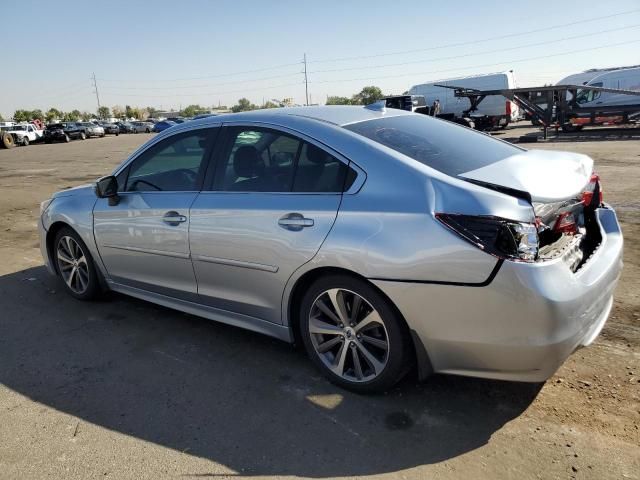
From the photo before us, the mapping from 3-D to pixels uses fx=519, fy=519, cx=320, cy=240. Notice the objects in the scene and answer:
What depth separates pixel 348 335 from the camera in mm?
2986

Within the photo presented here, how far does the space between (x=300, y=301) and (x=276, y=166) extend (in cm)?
87

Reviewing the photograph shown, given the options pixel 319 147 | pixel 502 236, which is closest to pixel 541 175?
pixel 502 236

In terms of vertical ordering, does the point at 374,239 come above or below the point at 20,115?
below

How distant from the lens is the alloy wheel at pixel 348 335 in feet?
9.50

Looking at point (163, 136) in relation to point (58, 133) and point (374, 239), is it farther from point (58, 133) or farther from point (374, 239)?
point (58, 133)

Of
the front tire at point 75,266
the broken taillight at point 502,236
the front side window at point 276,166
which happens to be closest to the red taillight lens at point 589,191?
the broken taillight at point 502,236

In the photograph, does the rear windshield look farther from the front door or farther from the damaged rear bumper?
the front door

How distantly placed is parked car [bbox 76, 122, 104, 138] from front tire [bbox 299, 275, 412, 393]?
48637 millimetres

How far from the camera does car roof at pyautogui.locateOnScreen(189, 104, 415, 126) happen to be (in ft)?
11.0

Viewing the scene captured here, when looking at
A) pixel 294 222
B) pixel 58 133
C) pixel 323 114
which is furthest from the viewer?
pixel 58 133

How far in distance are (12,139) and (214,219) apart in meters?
40.3

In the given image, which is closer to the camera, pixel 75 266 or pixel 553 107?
pixel 75 266

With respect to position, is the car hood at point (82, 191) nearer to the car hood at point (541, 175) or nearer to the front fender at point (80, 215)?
the front fender at point (80, 215)

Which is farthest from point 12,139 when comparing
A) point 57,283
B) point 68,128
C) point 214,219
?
point 214,219
